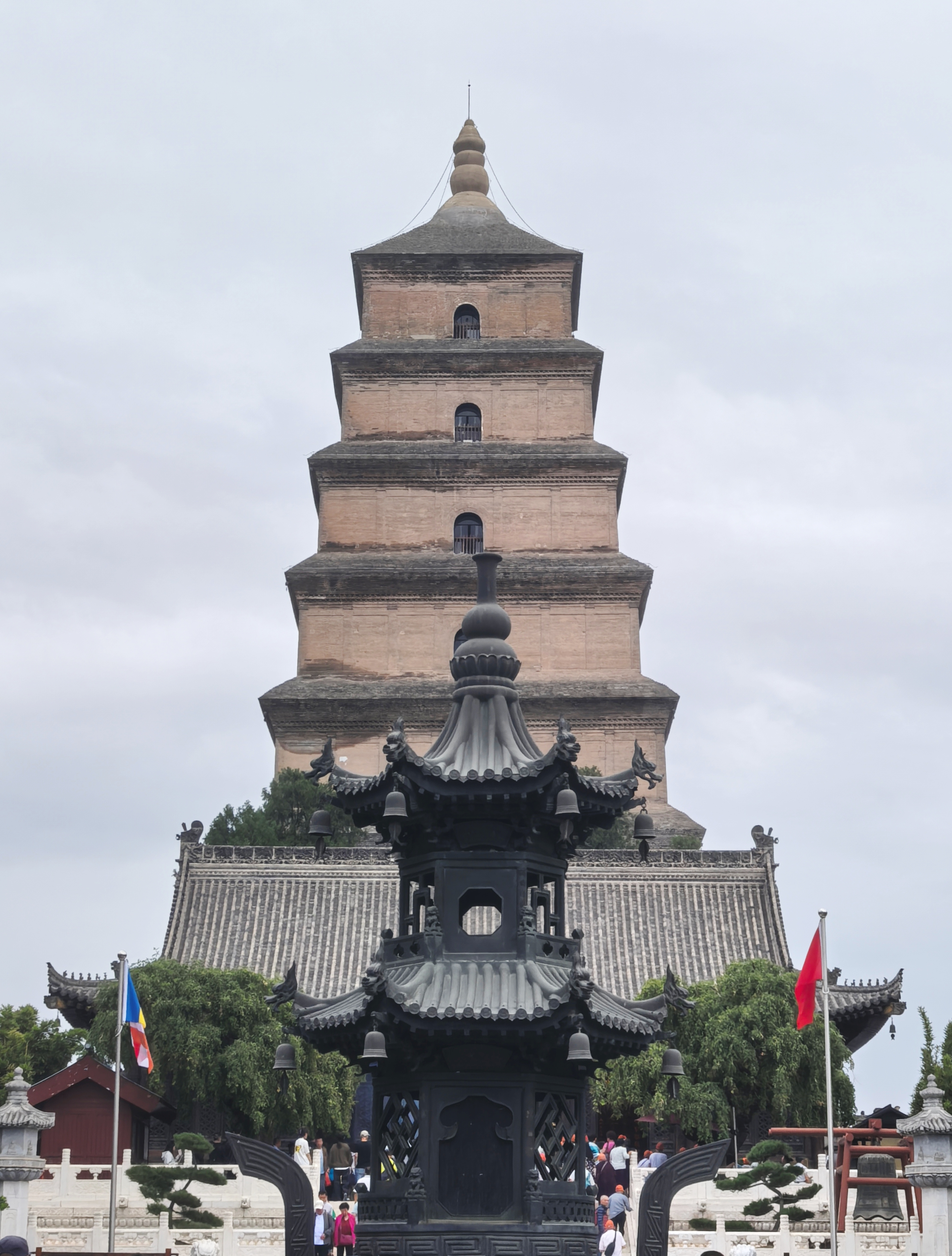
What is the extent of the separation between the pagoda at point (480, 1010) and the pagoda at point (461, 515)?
3068cm

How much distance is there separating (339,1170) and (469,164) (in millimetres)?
39438

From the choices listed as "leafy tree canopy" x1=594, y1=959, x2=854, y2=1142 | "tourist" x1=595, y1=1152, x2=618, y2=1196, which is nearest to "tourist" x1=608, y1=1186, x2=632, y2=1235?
"tourist" x1=595, y1=1152, x2=618, y2=1196

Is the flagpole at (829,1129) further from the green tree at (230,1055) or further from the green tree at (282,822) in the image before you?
the green tree at (282,822)

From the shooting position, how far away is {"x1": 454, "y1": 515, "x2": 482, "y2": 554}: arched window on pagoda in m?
49.2

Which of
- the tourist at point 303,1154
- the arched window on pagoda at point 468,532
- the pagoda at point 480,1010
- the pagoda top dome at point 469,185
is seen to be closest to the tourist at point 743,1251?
the pagoda at point 480,1010

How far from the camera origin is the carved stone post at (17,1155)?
20.2m

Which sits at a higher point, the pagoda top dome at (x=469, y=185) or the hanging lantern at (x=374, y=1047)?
the pagoda top dome at (x=469, y=185)

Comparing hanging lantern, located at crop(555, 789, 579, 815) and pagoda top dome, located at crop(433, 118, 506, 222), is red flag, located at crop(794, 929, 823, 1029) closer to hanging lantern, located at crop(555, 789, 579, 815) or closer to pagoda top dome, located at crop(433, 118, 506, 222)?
hanging lantern, located at crop(555, 789, 579, 815)

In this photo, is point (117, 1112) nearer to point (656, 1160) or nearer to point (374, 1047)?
point (656, 1160)

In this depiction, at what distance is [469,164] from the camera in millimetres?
56969

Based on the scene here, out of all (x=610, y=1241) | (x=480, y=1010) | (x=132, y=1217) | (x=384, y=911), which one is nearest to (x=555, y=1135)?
(x=480, y=1010)

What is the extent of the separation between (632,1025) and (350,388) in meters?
39.6

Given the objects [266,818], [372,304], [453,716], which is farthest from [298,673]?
[453,716]

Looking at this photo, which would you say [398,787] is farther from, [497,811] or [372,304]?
[372,304]
